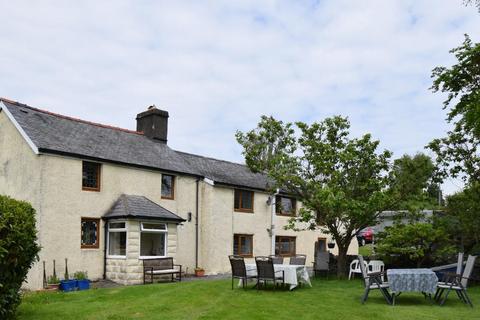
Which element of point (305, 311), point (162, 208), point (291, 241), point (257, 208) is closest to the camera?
Answer: point (305, 311)

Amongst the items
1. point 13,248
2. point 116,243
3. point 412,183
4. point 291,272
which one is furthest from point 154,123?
point 13,248

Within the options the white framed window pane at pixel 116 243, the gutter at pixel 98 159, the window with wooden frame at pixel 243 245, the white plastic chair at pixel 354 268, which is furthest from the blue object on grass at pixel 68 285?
the white plastic chair at pixel 354 268

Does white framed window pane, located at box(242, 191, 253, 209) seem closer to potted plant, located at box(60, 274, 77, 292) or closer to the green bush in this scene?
potted plant, located at box(60, 274, 77, 292)

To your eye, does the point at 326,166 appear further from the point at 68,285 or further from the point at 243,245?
→ the point at 68,285

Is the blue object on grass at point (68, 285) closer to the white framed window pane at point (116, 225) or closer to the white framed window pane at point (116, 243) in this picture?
the white framed window pane at point (116, 243)

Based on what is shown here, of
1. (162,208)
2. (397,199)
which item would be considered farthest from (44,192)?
(397,199)

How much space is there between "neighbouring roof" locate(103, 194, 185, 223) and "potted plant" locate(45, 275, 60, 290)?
298cm

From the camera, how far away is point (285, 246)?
27.3m

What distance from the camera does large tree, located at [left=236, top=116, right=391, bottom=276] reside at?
18.7 meters

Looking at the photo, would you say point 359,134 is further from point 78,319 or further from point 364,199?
point 78,319

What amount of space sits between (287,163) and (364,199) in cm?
330

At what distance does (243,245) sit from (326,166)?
8.07m

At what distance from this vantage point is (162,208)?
Answer: 20.2 meters

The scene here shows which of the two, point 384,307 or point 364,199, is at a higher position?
point 364,199
